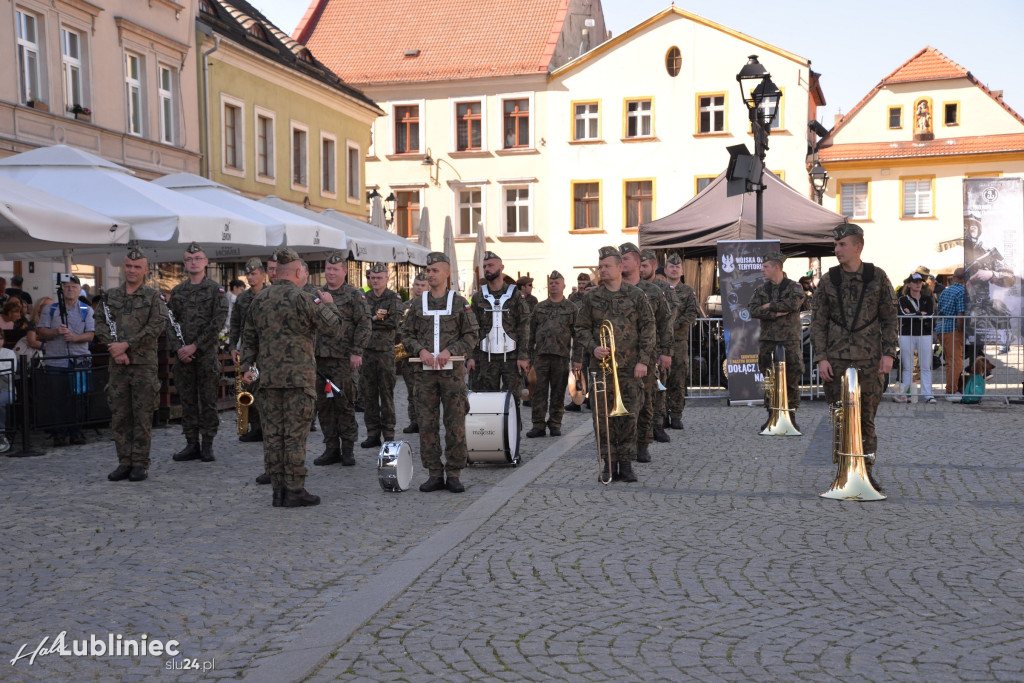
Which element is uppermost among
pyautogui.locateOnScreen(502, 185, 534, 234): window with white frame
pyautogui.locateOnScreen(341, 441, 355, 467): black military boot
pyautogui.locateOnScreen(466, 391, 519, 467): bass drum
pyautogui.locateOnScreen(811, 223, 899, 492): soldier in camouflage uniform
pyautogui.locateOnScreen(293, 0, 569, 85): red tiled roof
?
pyautogui.locateOnScreen(293, 0, 569, 85): red tiled roof

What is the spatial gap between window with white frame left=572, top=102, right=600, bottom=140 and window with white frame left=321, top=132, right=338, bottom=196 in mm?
12999

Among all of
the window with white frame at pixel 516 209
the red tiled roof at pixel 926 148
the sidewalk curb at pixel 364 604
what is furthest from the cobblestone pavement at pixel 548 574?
the red tiled roof at pixel 926 148

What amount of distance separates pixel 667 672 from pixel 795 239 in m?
15.3

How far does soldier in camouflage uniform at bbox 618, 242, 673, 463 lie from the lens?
32.2 ft

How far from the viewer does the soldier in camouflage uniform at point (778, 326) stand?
12438 millimetres

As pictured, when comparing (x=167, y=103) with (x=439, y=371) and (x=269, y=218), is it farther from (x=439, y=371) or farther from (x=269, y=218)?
(x=439, y=371)

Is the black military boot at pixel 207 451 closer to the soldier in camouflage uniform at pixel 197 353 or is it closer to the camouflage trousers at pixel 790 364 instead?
the soldier in camouflage uniform at pixel 197 353

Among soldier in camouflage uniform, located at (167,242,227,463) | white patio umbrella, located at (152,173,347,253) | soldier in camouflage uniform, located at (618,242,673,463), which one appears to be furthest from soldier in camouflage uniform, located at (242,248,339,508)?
white patio umbrella, located at (152,173,347,253)

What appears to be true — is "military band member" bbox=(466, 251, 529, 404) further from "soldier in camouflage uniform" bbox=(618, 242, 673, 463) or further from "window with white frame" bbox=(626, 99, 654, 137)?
"window with white frame" bbox=(626, 99, 654, 137)

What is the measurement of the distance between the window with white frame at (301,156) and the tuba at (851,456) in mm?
25525

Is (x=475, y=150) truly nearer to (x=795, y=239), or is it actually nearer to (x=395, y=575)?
(x=795, y=239)

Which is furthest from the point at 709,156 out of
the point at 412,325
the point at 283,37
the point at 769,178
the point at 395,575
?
the point at 395,575

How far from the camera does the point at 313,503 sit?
26.9ft

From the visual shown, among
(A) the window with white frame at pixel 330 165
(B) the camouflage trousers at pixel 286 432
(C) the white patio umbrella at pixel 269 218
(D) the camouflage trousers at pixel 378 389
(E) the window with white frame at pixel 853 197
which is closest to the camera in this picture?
(B) the camouflage trousers at pixel 286 432
